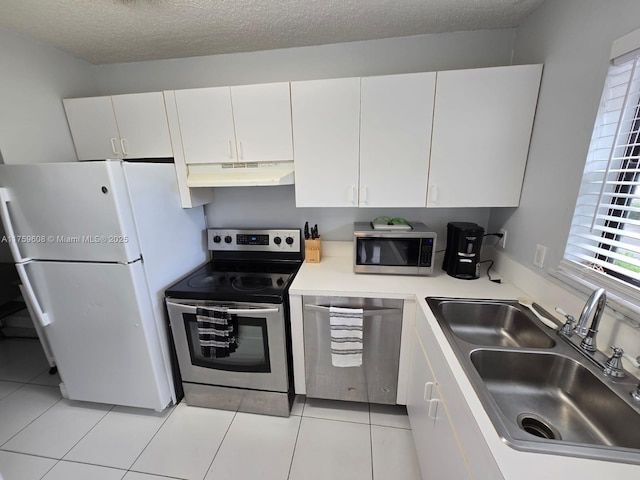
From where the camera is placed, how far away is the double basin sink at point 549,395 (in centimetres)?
70

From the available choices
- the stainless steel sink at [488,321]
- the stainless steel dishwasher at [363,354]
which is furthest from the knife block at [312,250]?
the stainless steel sink at [488,321]

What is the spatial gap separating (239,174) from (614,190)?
6.02 ft

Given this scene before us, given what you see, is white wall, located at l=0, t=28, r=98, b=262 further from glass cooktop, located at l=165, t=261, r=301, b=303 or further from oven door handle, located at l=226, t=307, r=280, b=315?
oven door handle, located at l=226, t=307, r=280, b=315

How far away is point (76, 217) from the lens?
1420 millimetres

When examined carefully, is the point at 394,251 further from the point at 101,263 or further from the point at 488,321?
the point at 101,263

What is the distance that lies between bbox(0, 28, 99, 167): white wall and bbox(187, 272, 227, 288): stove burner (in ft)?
4.16

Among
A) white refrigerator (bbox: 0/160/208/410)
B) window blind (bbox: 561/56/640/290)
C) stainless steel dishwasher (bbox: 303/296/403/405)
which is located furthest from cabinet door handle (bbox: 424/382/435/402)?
white refrigerator (bbox: 0/160/208/410)

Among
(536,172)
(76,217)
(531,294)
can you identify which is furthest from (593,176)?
(76,217)

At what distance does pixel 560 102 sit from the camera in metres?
1.23

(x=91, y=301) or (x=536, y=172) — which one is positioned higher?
(x=536, y=172)

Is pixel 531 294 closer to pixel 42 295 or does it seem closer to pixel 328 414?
pixel 328 414

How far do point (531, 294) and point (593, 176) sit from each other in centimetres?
64

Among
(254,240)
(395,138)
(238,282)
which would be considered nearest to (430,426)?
(238,282)

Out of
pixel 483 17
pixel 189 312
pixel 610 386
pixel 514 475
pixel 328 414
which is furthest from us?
pixel 328 414
